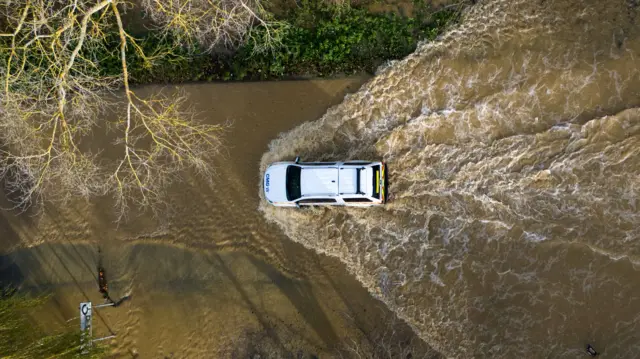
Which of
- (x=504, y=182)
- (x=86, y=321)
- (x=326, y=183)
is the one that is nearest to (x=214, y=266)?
(x=86, y=321)

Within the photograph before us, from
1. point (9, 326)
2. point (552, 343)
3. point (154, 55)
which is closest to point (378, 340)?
point (552, 343)

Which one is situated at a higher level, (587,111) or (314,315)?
(587,111)

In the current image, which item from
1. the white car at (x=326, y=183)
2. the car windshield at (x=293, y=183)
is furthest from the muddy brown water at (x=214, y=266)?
the car windshield at (x=293, y=183)

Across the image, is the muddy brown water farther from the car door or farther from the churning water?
the car door

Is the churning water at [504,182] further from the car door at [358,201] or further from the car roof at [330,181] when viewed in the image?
the car roof at [330,181]

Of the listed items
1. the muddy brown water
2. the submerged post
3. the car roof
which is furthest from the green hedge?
the submerged post

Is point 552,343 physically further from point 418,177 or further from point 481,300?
point 418,177
